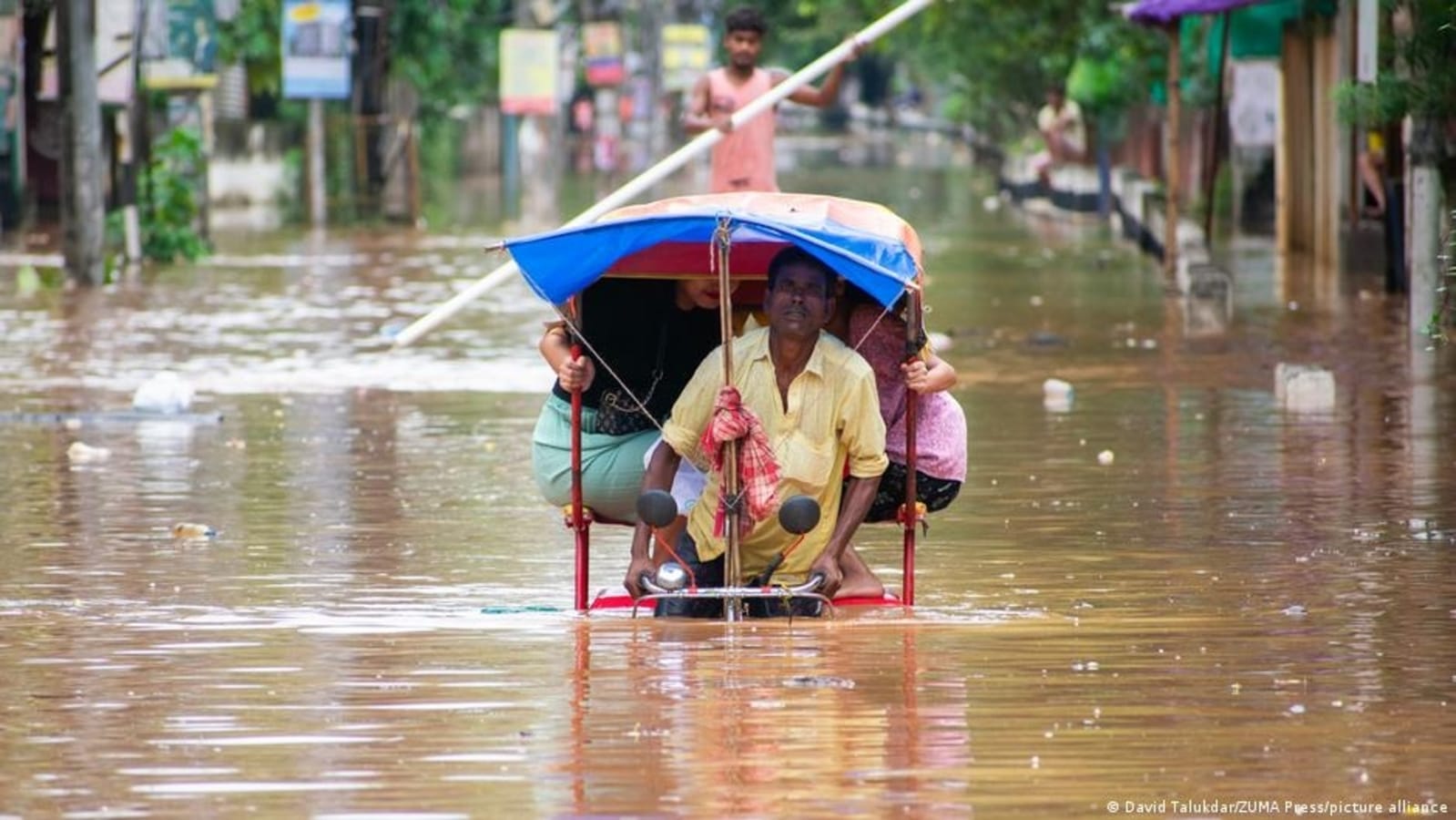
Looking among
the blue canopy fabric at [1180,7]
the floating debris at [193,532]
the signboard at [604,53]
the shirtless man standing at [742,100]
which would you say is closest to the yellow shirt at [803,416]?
the floating debris at [193,532]

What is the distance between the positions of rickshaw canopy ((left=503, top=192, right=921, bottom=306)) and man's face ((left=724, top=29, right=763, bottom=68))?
20.7 ft

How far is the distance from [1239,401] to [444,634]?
743 centimetres

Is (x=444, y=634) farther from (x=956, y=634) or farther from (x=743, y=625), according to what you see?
(x=956, y=634)

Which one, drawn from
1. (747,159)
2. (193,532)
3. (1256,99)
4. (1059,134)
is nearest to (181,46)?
(1256,99)

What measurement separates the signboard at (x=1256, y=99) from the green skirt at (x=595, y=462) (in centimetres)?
2055

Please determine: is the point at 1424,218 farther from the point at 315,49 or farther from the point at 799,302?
the point at 315,49

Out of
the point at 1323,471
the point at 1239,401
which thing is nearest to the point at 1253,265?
the point at 1239,401

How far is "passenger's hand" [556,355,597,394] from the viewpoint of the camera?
29.3 feet

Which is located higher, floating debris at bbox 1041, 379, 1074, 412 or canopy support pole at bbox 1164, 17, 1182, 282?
canopy support pole at bbox 1164, 17, 1182, 282

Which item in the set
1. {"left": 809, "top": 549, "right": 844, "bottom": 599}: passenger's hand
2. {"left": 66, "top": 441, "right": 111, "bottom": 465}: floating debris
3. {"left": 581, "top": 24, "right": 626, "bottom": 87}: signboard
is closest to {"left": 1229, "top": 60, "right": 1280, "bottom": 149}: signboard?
{"left": 66, "top": 441, "right": 111, "bottom": 465}: floating debris

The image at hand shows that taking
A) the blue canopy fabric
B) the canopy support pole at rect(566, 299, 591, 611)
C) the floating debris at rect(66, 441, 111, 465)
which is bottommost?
the floating debris at rect(66, 441, 111, 465)

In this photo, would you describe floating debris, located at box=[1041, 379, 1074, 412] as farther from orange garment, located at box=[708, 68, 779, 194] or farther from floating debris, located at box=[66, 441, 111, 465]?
floating debris, located at box=[66, 441, 111, 465]

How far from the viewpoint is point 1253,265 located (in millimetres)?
25219

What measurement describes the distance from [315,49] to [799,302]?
87.9 feet
